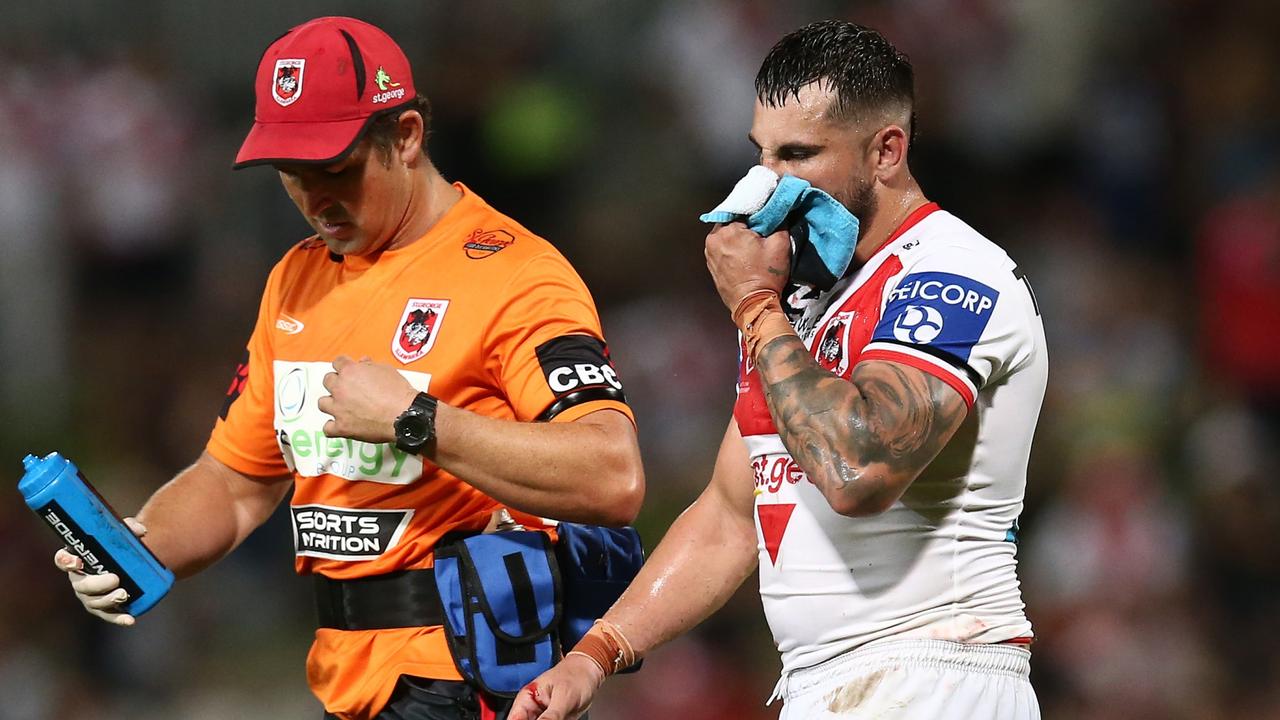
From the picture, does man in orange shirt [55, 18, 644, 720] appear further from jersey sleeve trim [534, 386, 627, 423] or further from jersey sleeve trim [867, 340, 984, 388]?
jersey sleeve trim [867, 340, 984, 388]

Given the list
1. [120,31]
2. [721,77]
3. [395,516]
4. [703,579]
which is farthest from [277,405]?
[120,31]

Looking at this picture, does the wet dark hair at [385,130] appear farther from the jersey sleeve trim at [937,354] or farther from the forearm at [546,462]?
the jersey sleeve trim at [937,354]

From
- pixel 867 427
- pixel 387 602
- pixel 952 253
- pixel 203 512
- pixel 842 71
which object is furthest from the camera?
pixel 203 512

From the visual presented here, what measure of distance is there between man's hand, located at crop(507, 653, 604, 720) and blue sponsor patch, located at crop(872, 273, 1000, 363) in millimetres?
882

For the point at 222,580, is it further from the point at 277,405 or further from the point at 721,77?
the point at 277,405

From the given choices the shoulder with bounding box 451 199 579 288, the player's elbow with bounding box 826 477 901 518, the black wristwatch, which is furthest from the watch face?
the player's elbow with bounding box 826 477 901 518

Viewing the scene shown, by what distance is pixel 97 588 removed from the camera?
3.26 metres

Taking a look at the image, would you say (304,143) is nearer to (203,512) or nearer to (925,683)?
(203,512)

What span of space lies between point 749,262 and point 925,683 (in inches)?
31.7

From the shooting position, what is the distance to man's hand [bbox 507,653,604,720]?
295cm

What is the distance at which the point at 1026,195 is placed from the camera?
328 inches

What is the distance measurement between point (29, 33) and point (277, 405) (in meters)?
5.98

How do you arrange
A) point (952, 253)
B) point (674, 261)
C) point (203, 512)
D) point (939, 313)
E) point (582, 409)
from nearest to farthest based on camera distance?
1. point (939, 313)
2. point (952, 253)
3. point (582, 409)
4. point (203, 512)
5. point (674, 261)

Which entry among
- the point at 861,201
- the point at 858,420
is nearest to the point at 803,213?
the point at 861,201
